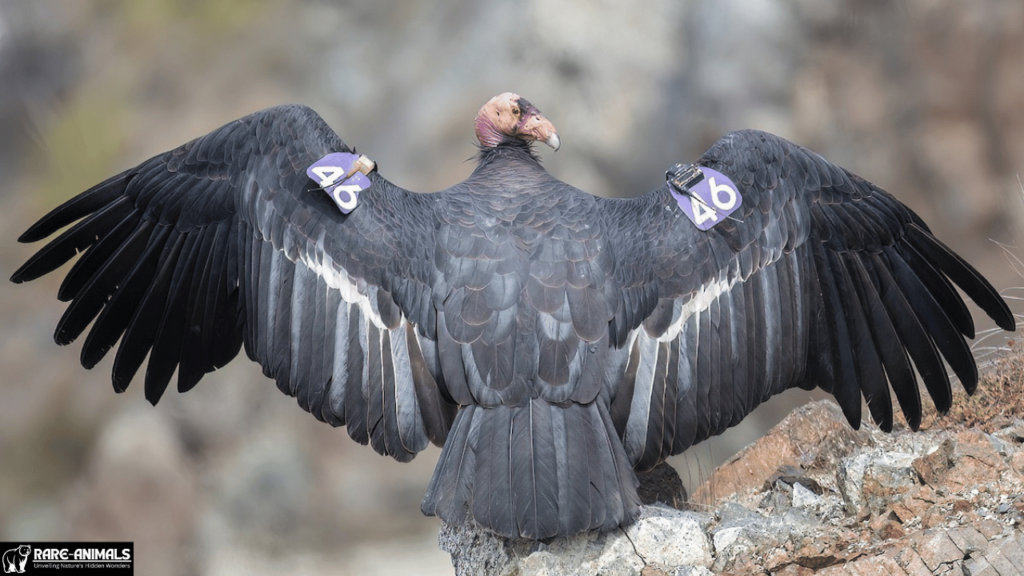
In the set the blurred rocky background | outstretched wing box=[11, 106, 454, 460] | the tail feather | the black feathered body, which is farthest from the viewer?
the blurred rocky background

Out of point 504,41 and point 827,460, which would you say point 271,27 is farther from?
point 827,460

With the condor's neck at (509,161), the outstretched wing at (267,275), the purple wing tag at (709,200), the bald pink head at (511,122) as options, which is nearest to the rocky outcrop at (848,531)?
the outstretched wing at (267,275)

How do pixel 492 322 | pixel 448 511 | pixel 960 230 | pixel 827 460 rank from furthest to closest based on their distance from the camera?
pixel 960 230, pixel 827 460, pixel 492 322, pixel 448 511

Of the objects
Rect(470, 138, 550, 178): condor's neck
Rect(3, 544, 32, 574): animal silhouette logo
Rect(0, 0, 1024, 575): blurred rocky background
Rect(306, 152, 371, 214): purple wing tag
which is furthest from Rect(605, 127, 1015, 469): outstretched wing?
Rect(3, 544, 32, 574): animal silhouette logo

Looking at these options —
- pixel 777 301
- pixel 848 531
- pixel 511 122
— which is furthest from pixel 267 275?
pixel 848 531

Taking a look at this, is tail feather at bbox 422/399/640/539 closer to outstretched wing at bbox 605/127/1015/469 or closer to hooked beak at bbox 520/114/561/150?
outstretched wing at bbox 605/127/1015/469

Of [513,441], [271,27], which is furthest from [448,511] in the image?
[271,27]

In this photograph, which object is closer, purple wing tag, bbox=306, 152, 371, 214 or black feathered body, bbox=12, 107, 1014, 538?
black feathered body, bbox=12, 107, 1014, 538

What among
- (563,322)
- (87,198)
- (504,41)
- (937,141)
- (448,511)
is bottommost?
(448,511)
